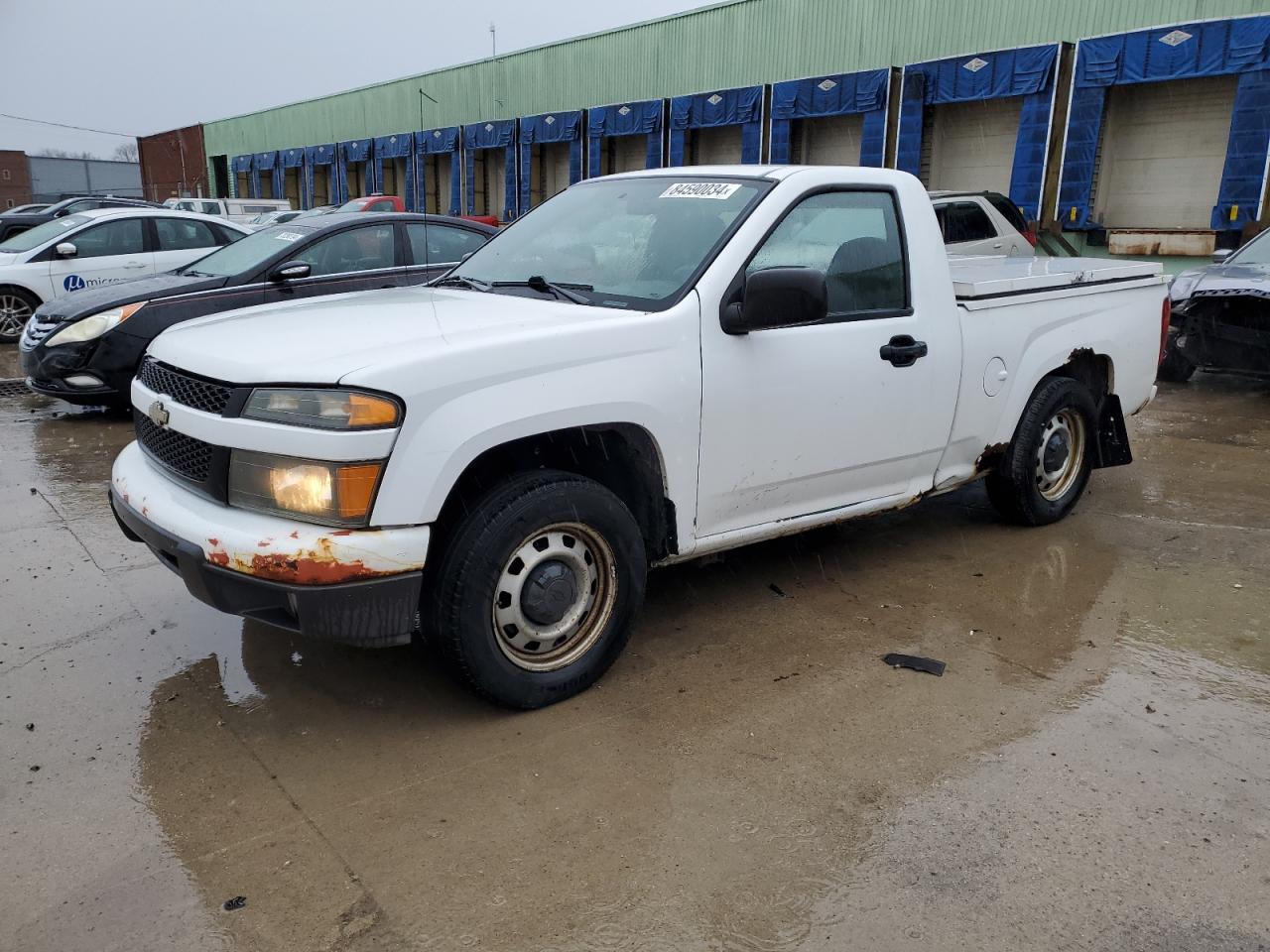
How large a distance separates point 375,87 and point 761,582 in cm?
3804

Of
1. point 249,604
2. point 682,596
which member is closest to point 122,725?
point 249,604

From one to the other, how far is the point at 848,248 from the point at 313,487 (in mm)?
2443

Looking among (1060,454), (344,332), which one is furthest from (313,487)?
(1060,454)

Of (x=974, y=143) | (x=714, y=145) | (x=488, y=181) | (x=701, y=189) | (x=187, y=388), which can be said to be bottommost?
(x=187, y=388)

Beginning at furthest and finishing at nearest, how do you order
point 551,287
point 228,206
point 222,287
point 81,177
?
point 81,177
point 228,206
point 222,287
point 551,287

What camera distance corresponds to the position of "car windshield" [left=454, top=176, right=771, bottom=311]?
378 cm

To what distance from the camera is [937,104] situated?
20.0 m

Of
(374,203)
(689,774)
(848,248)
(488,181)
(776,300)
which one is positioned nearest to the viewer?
(689,774)

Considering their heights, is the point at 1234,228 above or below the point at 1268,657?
above

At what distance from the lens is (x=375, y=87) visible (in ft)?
125

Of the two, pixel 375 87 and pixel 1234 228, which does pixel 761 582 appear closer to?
pixel 1234 228

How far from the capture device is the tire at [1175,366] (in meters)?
10.1

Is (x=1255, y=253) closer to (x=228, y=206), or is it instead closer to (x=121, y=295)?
(x=121, y=295)

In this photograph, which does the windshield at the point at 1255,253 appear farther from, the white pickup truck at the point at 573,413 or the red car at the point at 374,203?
the red car at the point at 374,203
